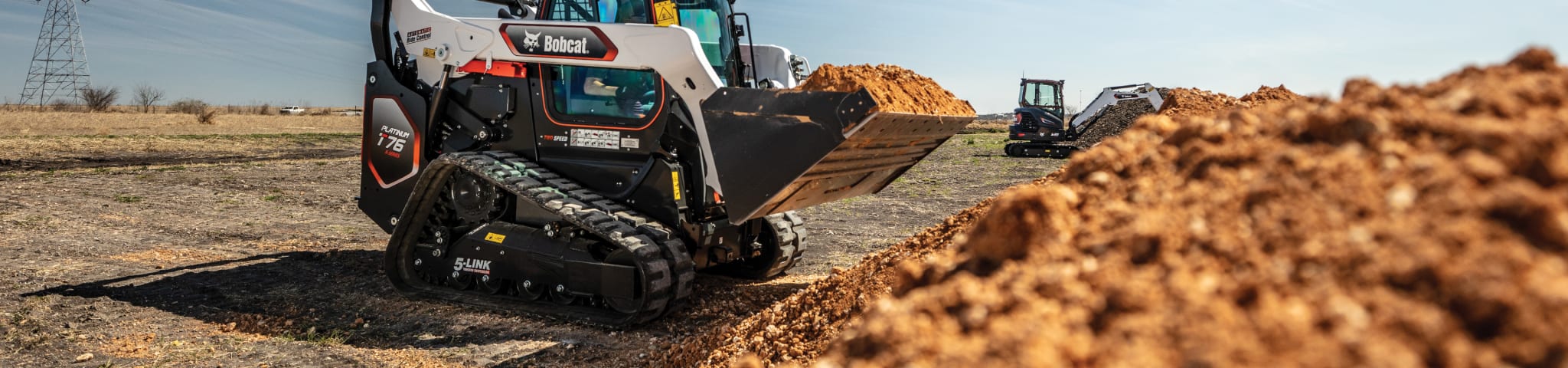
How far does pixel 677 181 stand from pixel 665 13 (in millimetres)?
1200

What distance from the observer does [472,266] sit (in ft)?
23.8

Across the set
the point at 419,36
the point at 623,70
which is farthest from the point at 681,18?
the point at 419,36

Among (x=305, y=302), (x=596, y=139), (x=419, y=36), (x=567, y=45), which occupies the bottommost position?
(x=305, y=302)

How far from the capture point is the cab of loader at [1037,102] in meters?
26.4

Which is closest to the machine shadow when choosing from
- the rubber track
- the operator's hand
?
the operator's hand

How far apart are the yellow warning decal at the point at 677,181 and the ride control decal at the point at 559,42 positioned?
917mm

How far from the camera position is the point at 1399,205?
1719mm

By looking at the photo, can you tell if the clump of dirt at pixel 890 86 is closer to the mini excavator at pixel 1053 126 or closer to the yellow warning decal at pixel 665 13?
the yellow warning decal at pixel 665 13

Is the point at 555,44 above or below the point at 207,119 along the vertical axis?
above

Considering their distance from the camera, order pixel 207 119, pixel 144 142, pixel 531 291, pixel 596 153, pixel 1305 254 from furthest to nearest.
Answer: pixel 207 119, pixel 144 142, pixel 596 153, pixel 531 291, pixel 1305 254

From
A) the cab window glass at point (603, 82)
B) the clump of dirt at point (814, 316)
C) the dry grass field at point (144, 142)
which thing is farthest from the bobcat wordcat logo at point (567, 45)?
the dry grass field at point (144, 142)

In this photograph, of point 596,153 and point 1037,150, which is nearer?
point 596,153

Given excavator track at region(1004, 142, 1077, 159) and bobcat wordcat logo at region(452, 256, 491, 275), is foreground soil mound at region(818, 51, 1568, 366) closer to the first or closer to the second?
bobcat wordcat logo at region(452, 256, 491, 275)

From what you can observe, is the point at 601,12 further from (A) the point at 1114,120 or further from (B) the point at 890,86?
(A) the point at 1114,120
